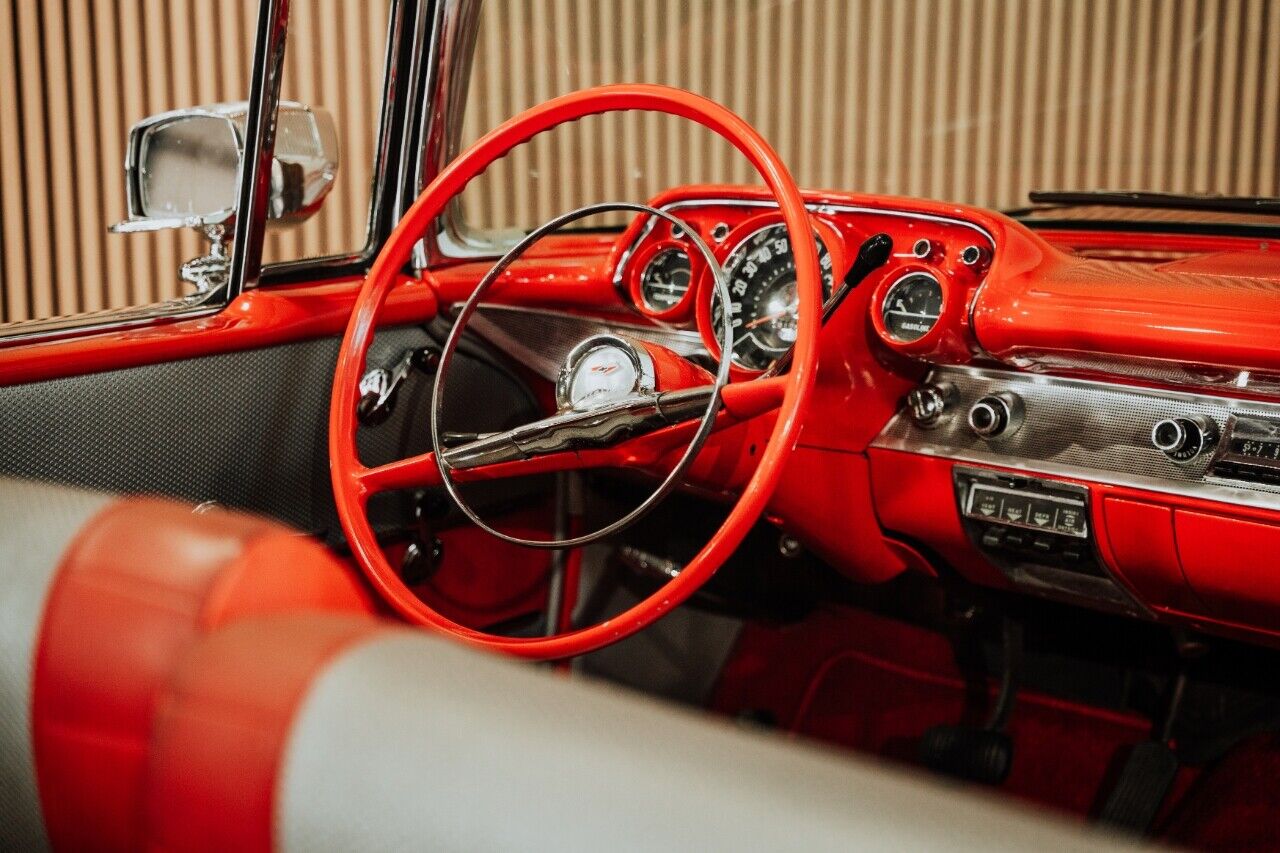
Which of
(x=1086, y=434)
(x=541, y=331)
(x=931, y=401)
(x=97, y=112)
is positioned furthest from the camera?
(x=97, y=112)

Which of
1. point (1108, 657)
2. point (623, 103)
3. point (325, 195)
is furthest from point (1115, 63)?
point (325, 195)

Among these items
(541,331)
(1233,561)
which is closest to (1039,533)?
(1233,561)

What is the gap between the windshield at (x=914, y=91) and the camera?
1.82 m

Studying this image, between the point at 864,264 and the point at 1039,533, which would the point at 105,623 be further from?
the point at 1039,533

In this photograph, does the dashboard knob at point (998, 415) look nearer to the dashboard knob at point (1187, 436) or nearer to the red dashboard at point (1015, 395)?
the red dashboard at point (1015, 395)

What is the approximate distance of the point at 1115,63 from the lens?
1870 mm

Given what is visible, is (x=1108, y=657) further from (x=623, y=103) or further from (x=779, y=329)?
(x=623, y=103)

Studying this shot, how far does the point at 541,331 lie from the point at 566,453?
57cm

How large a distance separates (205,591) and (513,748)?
18cm

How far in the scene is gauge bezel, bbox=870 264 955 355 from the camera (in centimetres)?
155

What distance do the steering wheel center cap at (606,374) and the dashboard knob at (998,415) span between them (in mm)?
473

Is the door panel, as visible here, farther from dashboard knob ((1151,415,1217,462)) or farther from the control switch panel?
dashboard knob ((1151,415,1217,462))

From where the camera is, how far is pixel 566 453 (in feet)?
4.64

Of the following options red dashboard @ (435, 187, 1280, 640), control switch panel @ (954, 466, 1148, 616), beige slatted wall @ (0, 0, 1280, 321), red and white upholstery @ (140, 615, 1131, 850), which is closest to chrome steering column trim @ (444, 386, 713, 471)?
red dashboard @ (435, 187, 1280, 640)
